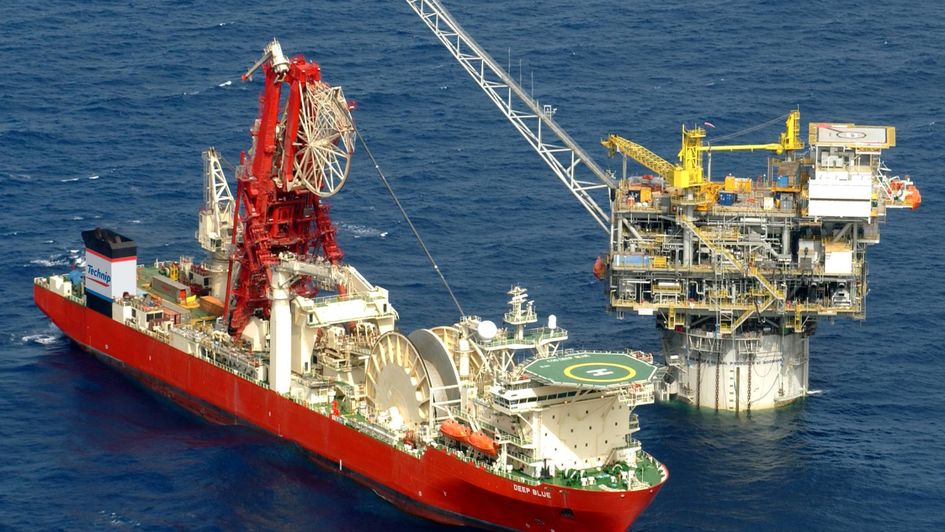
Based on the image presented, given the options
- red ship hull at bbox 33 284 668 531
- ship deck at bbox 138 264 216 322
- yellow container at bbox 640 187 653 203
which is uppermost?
yellow container at bbox 640 187 653 203

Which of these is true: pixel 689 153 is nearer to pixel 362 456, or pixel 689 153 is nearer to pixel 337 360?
pixel 337 360

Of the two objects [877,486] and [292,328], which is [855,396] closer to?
[877,486]

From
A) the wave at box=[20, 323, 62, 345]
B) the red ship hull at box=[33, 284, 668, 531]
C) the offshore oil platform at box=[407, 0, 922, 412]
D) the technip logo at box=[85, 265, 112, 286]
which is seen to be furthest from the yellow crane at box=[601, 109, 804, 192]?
the wave at box=[20, 323, 62, 345]

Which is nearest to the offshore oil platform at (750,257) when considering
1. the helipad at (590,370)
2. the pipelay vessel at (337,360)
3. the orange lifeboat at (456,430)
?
the pipelay vessel at (337,360)

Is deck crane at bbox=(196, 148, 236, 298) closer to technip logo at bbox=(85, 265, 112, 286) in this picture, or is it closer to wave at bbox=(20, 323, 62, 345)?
technip logo at bbox=(85, 265, 112, 286)

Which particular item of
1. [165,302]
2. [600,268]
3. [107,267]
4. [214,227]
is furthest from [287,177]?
[600,268]

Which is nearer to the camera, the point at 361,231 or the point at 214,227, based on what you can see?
the point at 214,227
